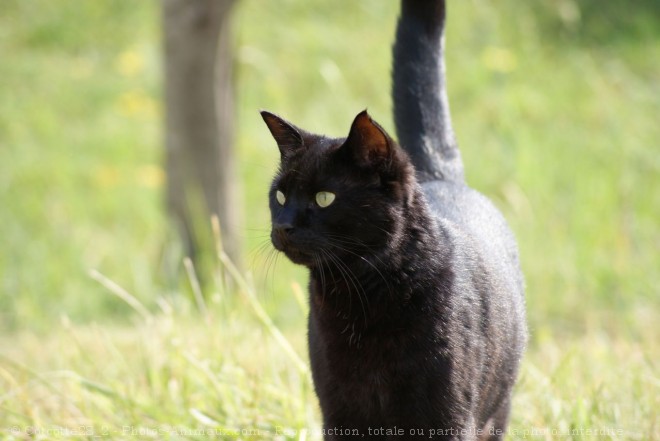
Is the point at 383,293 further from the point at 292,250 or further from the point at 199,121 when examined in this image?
the point at 199,121

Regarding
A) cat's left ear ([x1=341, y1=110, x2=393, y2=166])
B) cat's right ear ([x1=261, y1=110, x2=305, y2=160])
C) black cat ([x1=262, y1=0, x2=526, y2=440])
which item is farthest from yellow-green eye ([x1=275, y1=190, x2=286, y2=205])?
cat's left ear ([x1=341, y1=110, x2=393, y2=166])

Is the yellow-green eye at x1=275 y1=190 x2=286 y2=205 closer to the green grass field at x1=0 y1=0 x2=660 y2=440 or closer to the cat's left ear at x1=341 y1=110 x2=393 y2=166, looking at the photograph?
the green grass field at x1=0 y1=0 x2=660 y2=440

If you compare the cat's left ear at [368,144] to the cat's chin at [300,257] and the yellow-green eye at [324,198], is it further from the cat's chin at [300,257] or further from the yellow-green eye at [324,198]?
the cat's chin at [300,257]

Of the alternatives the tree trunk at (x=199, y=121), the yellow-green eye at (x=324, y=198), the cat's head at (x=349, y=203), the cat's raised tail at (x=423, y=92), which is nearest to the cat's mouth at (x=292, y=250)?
the cat's head at (x=349, y=203)

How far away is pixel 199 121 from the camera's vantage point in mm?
5141

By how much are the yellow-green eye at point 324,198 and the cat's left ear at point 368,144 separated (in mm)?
104

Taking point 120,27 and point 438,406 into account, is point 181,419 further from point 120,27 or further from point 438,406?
point 120,27

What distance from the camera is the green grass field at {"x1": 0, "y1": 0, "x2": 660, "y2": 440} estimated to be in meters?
2.81

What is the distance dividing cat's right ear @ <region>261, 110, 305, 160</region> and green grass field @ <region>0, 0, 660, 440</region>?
0.23m

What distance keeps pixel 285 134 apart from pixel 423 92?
0.60 meters

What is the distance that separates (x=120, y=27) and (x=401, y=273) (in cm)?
744

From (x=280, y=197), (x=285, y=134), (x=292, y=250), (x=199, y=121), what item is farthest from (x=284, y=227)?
(x=199, y=121)

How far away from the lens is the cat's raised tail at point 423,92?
2.77 meters

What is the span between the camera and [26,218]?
651cm
